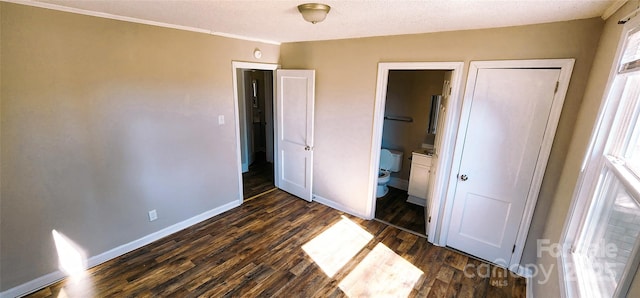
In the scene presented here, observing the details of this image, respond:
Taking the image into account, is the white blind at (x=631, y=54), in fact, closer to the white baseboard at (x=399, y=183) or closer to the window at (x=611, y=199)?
the window at (x=611, y=199)

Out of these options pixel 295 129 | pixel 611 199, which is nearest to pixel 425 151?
pixel 295 129

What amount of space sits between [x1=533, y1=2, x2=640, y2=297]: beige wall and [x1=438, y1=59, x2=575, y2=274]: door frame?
13 cm

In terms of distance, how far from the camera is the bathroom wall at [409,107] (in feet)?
12.3

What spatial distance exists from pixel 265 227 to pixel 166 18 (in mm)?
2334

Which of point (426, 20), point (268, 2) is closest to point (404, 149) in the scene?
point (426, 20)

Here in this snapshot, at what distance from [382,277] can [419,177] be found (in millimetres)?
1735

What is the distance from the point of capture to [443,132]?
2562 millimetres

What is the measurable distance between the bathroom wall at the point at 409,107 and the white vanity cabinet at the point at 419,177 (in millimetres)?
413

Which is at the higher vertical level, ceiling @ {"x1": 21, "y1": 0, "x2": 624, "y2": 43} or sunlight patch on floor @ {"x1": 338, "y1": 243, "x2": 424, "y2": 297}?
ceiling @ {"x1": 21, "y1": 0, "x2": 624, "y2": 43}

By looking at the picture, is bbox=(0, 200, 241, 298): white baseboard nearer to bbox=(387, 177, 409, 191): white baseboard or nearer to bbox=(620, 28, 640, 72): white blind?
bbox=(387, 177, 409, 191): white baseboard

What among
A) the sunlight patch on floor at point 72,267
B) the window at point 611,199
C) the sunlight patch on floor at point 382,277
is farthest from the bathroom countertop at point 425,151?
the sunlight patch on floor at point 72,267

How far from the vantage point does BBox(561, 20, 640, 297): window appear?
1.05 metres

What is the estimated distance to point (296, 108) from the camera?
3553 millimetres

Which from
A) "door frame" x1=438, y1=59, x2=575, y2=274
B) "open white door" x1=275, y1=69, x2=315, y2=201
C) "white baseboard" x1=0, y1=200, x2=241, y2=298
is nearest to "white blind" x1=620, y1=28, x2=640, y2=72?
"door frame" x1=438, y1=59, x2=575, y2=274
